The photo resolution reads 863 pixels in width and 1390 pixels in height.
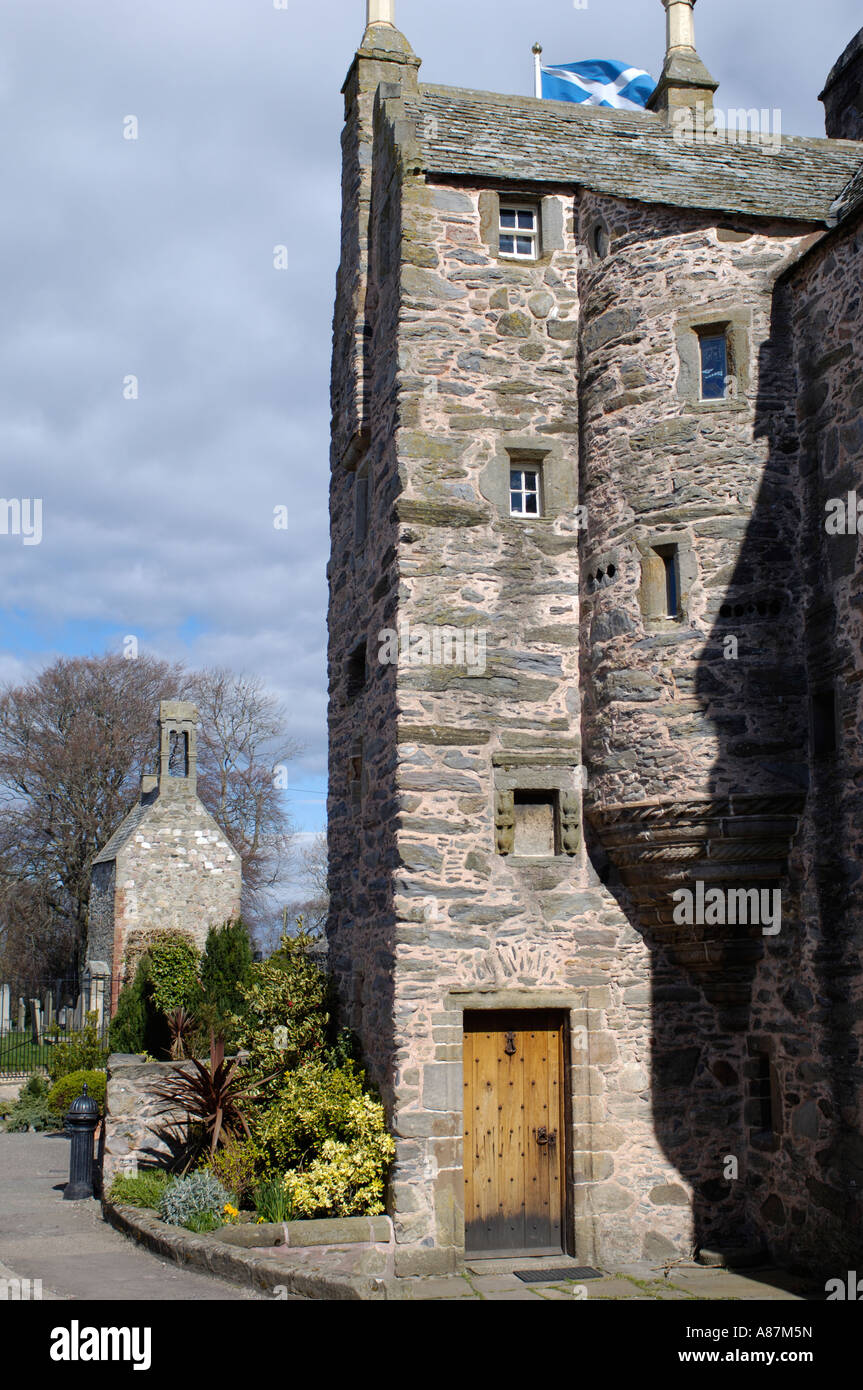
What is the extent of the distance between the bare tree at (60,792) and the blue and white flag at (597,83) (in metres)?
26.0

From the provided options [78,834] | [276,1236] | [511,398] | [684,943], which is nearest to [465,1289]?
[276,1236]

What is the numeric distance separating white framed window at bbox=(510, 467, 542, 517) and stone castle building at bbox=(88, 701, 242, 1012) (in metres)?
18.1

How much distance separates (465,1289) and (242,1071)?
389 cm

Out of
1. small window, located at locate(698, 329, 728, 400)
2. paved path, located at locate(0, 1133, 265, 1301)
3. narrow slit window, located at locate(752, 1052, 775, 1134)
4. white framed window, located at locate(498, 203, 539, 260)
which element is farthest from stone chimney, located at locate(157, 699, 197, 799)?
small window, located at locate(698, 329, 728, 400)

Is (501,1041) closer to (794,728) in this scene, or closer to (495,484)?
(794,728)

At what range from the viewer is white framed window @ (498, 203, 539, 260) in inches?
477

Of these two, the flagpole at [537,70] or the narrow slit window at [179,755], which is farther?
the narrow slit window at [179,755]

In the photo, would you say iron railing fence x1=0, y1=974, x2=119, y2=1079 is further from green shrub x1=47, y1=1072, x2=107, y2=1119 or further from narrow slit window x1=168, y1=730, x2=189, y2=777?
narrow slit window x1=168, y1=730, x2=189, y2=777

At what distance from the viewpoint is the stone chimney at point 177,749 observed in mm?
28578

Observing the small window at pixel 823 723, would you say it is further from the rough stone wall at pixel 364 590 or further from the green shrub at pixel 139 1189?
the green shrub at pixel 139 1189

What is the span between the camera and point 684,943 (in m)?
10.8

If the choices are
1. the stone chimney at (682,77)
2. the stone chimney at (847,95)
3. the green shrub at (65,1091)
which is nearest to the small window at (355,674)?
the stone chimney at (682,77)

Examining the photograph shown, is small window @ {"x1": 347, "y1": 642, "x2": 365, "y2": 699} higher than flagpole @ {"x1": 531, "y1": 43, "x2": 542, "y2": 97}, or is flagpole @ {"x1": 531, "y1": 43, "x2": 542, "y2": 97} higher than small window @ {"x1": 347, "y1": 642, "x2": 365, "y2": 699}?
flagpole @ {"x1": 531, "y1": 43, "x2": 542, "y2": 97}

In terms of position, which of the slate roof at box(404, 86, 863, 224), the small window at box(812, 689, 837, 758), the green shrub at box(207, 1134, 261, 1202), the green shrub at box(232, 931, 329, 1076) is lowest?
the green shrub at box(207, 1134, 261, 1202)
